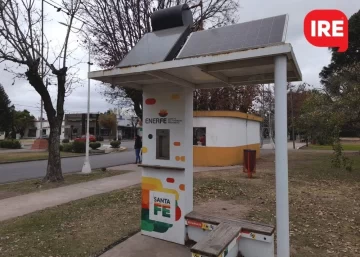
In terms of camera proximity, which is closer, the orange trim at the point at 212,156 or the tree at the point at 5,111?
the orange trim at the point at 212,156

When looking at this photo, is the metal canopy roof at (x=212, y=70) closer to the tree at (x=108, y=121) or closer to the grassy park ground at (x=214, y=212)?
the grassy park ground at (x=214, y=212)

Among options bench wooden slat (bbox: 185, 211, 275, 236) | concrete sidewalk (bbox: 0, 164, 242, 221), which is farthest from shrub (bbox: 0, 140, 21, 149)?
bench wooden slat (bbox: 185, 211, 275, 236)

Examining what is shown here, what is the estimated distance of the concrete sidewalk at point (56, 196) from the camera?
21.3 feet

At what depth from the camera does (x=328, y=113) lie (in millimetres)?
11914

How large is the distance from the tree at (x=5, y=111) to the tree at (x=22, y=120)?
9961mm

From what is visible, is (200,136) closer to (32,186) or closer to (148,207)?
(32,186)

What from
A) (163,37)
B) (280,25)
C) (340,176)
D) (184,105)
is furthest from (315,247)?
(340,176)

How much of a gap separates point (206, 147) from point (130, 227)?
932 centimetres

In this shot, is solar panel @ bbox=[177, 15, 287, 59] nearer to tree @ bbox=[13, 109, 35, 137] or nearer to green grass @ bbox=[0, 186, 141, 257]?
green grass @ bbox=[0, 186, 141, 257]

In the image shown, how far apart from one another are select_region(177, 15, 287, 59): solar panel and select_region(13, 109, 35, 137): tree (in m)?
63.6

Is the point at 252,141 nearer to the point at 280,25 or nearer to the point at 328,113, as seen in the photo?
the point at 328,113

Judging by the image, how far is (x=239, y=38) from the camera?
3.49 metres

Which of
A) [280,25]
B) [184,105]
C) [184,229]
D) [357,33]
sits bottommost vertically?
[184,229]

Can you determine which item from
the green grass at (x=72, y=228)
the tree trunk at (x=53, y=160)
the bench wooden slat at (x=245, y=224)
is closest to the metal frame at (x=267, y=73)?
the bench wooden slat at (x=245, y=224)
